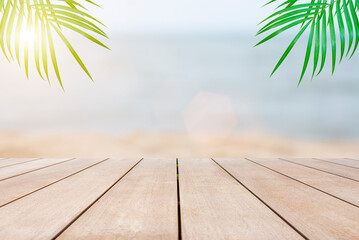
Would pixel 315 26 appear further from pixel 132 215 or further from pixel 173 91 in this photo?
pixel 173 91

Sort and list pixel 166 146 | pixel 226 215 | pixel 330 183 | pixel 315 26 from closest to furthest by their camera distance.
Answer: pixel 226 215 → pixel 330 183 → pixel 315 26 → pixel 166 146

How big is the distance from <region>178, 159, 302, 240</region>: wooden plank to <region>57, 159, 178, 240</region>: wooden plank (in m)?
0.03

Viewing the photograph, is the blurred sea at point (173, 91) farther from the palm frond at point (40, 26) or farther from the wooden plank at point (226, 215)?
the wooden plank at point (226, 215)

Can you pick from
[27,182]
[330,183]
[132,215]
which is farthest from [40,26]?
[330,183]

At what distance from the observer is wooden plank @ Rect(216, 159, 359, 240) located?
1.57ft

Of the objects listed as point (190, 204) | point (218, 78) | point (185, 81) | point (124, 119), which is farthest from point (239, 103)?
point (190, 204)

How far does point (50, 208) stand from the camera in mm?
602

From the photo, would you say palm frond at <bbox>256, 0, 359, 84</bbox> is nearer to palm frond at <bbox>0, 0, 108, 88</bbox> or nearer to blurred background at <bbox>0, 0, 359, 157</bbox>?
palm frond at <bbox>0, 0, 108, 88</bbox>

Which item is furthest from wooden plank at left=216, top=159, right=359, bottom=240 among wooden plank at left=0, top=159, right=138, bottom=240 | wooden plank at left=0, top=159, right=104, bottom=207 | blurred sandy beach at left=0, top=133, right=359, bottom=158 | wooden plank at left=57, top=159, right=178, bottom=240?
blurred sandy beach at left=0, top=133, right=359, bottom=158

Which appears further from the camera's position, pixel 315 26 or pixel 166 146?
pixel 166 146

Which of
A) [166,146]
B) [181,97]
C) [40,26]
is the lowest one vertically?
[166,146]

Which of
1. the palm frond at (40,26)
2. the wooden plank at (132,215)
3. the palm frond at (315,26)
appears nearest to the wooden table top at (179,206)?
the wooden plank at (132,215)

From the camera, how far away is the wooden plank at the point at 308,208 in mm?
477

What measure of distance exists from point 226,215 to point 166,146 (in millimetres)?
2005
